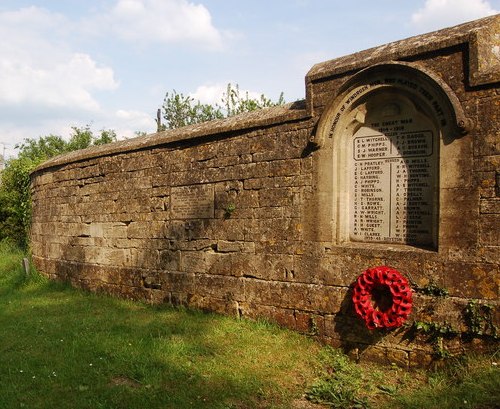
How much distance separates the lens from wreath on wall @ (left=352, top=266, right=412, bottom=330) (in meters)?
4.25

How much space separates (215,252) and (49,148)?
24030 mm

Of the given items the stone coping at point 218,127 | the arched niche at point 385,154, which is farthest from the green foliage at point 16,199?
the arched niche at point 385,154

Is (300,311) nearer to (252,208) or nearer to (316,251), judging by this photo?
(316,251)

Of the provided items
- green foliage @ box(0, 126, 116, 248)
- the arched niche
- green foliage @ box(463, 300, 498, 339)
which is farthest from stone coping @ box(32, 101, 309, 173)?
green foliage @ box(0, 126, 116, 248)

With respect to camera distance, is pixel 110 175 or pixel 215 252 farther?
pixel 110 175

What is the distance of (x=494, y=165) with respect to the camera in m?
3.92

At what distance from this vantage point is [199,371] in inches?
169

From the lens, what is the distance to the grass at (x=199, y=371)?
12.2 ft

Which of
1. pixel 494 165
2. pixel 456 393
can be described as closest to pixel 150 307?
pixel 456 393

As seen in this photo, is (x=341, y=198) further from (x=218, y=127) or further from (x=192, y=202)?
(x=192, y=202)

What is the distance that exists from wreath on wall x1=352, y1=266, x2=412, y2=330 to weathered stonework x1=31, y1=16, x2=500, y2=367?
0.15 meters

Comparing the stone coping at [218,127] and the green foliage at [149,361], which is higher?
the stone coping at [218,127]

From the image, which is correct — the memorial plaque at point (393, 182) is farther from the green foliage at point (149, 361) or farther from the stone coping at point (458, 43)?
the green foliage at point (149, 361)

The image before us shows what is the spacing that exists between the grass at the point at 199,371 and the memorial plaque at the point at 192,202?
1.45m
